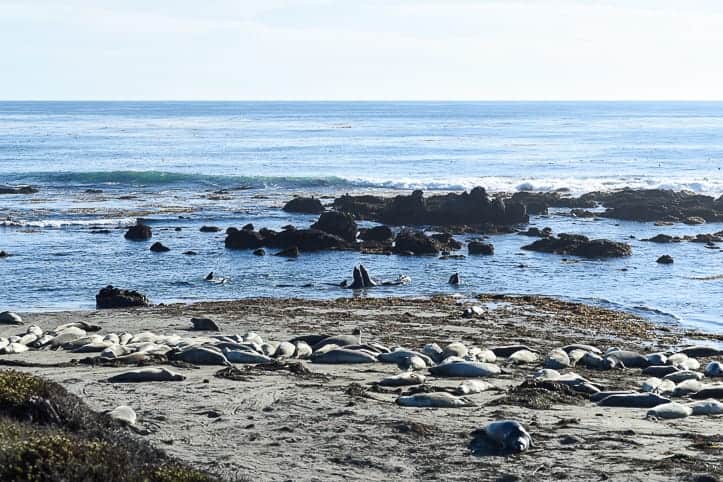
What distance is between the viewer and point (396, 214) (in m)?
48.7

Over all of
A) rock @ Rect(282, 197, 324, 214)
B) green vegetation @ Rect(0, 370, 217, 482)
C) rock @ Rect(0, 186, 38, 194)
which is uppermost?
green vegetation @ Rect(0, 370, 217, 482)

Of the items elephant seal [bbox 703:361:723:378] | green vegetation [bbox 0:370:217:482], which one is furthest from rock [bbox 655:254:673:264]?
green vegetation [bbox 0:370:217:482]

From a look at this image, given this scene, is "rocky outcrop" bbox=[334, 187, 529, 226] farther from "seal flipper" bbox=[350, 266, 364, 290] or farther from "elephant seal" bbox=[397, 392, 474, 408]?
"elephant seal" bbox=[397, 392, 474, 408]

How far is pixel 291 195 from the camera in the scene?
208 feet

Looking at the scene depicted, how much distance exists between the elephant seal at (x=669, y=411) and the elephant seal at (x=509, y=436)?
→ 2.62 meters

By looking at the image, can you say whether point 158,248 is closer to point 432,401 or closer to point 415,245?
point 415,245

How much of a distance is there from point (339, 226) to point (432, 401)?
28303mm

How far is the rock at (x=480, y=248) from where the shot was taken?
38.7 meters

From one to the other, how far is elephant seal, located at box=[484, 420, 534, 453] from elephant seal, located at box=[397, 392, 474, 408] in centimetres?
197

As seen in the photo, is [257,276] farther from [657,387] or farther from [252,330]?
[657,387]

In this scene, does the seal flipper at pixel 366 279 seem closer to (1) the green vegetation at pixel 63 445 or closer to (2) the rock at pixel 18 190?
(1) the green vegetation at pixel 63 445

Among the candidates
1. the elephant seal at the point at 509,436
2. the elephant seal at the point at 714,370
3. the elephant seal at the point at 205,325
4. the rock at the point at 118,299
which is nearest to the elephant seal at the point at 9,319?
the rock at the point at 118,299

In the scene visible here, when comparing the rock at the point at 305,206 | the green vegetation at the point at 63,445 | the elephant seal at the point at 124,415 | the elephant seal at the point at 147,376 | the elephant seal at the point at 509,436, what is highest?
the green vegetation at the point at 63,445

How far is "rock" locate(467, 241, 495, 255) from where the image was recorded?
38.7 metres
